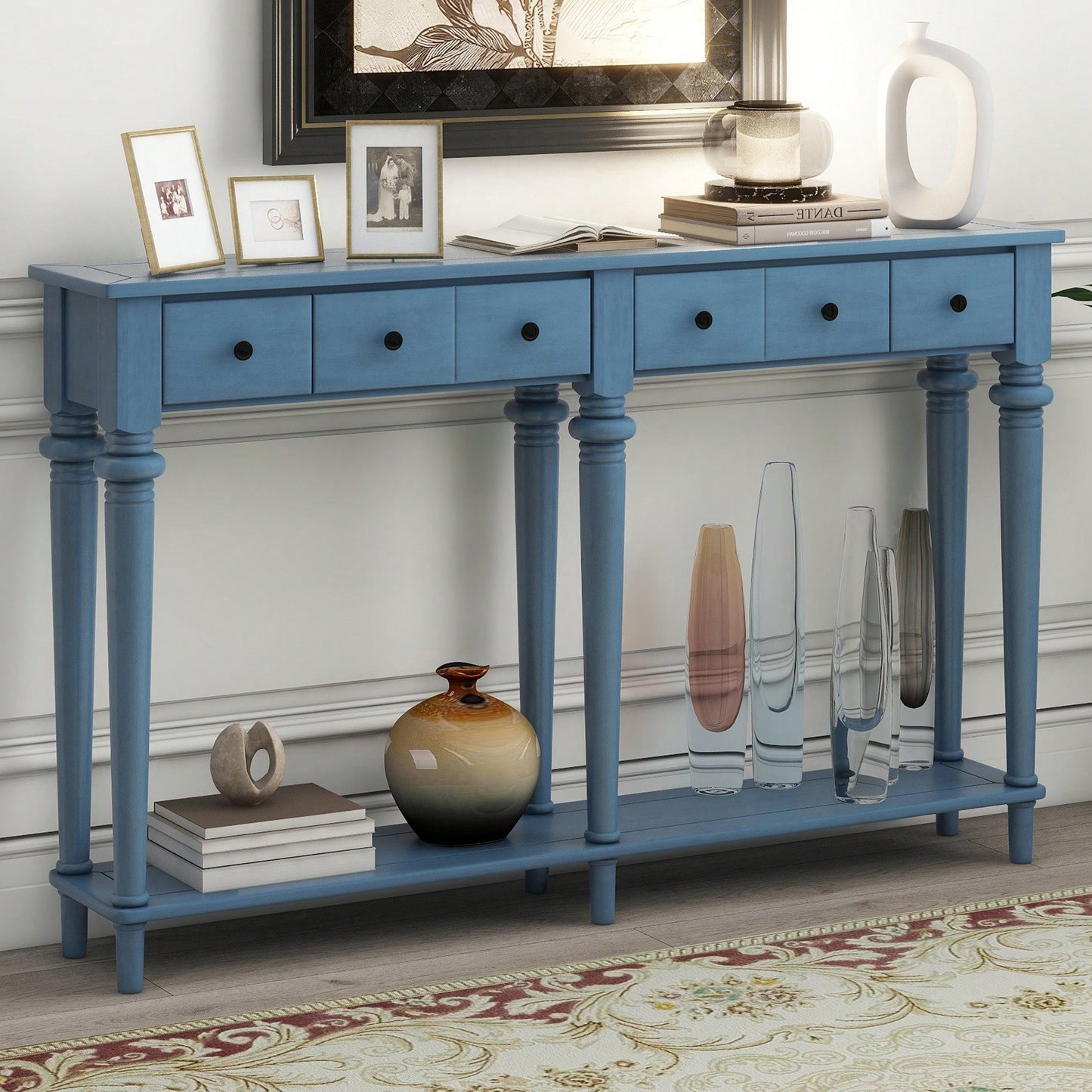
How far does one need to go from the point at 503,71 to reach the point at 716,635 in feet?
3.15

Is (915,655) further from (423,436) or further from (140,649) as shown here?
(140,649)

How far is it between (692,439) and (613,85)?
0.61 meters

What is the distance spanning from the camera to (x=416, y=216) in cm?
270

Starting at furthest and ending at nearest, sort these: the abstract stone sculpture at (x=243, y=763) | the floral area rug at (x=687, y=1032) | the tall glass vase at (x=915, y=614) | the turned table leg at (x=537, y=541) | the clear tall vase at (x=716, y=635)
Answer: the tall glass vase at (x=915, y=614) → the clear tall vase at (x=716, y=635) → the turned table leg at (x=537, y=541) → the abstract stone sculpture at (x=243, y=763) → the floral area rug at (x=687, y=1032)

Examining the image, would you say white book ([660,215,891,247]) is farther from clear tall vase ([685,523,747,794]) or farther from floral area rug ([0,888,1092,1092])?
floral area rug ([0,888,1092,1092])

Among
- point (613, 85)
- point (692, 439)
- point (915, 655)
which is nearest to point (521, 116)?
point (613, 85)

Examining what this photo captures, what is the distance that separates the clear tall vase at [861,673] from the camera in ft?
10.1

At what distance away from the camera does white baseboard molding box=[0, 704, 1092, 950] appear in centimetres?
288

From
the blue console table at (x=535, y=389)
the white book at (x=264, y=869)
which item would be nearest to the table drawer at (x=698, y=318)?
the blue console table at (x=535, y=389)

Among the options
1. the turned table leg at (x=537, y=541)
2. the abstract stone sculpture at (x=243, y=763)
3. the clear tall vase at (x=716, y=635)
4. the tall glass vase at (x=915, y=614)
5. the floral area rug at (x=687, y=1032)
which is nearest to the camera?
the floral area rug at (x=687, y=1032)

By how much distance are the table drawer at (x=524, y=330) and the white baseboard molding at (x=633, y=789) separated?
81cm

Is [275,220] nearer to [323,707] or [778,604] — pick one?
[323,707]

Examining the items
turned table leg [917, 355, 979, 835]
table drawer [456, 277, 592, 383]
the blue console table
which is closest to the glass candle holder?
the blue console table

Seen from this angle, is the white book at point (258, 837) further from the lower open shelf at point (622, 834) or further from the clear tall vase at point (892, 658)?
the clear tall vase at point (892, 658)
